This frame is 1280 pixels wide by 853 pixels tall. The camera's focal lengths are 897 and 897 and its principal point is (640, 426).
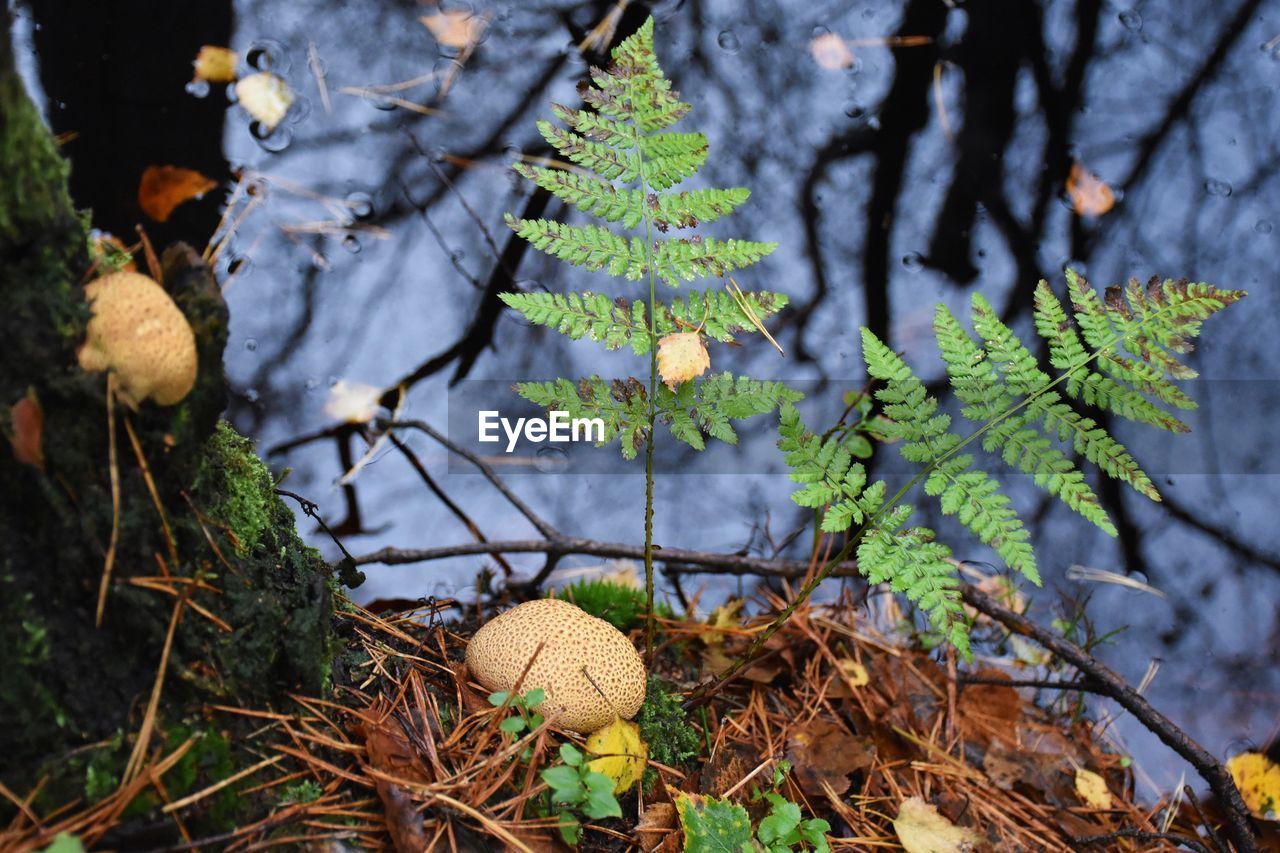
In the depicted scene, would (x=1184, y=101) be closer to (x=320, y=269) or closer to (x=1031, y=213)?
(x=1031, y=213)

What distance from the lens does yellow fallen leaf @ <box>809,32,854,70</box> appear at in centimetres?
516

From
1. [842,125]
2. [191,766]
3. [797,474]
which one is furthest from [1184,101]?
[191,766]

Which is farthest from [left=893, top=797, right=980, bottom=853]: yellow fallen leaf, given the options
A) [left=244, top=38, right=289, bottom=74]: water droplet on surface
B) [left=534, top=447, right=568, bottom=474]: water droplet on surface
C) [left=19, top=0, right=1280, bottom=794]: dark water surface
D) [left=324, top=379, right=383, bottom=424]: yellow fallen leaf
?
[left=244, top=38, right=289, bottom=74]: water droplet on surface

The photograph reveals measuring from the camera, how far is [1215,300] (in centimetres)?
197

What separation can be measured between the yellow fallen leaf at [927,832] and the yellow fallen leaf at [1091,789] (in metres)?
0.67

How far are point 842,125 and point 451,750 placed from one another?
4.20 meters

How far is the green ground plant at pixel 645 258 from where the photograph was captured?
2141 millimetres

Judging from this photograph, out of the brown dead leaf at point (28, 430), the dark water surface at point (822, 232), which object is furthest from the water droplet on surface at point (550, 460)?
the brown dead leaf at point (28, 430)

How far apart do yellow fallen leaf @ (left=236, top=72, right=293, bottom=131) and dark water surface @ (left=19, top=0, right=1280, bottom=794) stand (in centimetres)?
10

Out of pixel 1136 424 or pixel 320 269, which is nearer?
pixel 320 269

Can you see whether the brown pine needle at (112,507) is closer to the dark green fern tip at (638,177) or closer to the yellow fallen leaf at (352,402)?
the dark green fern tip at (638,177)

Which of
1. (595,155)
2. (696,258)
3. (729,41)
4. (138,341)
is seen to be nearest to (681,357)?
(696,258)

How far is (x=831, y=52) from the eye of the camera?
519cm

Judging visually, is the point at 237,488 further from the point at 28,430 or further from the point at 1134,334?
the point at 1134,334
